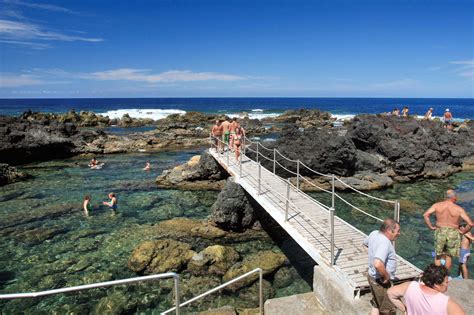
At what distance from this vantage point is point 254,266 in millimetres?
10070

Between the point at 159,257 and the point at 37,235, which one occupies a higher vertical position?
the point at 159,257

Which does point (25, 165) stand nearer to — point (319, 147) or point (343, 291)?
point (319, 147)

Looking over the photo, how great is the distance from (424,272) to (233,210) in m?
9.67

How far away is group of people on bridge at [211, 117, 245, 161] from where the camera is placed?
16625mm

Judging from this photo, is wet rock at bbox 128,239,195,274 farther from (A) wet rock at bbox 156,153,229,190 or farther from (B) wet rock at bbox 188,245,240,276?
(A) wet rock at bbox 156,153,229,190

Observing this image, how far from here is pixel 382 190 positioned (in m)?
18.5

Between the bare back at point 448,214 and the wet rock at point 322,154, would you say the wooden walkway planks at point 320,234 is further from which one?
the wet rock at point 322,154

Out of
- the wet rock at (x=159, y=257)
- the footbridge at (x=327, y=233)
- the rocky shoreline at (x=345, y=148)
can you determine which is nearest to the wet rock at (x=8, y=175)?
the rocky shoreline at (x=345, y=148)

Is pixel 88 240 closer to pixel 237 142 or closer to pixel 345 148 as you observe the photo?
pixel 237 142

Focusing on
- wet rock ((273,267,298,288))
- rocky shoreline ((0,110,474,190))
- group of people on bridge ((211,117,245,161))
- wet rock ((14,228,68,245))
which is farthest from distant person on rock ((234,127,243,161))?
wet rock ((14,228,68,245))

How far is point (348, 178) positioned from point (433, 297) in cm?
1593

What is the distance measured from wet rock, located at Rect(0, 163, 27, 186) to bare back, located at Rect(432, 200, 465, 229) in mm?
23342

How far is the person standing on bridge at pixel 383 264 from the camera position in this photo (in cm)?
506

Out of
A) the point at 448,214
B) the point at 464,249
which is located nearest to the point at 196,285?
the point at 448,214
